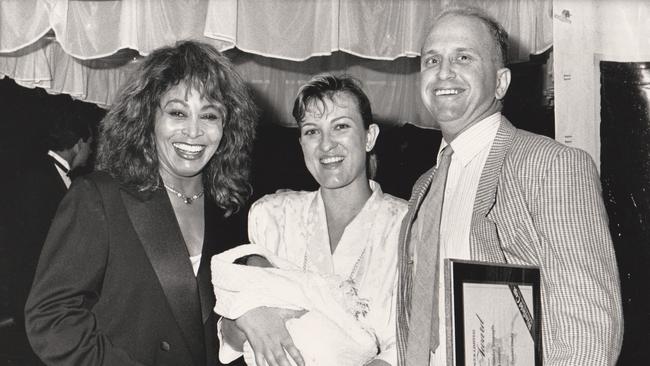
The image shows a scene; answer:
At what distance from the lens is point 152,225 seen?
6.66 ft

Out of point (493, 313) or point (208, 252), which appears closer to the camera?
point (493, 313)

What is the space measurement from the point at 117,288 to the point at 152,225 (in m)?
0.22

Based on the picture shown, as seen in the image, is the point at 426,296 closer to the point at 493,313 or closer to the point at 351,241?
the point at 493,313

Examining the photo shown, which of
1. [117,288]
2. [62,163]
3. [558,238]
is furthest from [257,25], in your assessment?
[62,163]

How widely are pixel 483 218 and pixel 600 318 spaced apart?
0.36m

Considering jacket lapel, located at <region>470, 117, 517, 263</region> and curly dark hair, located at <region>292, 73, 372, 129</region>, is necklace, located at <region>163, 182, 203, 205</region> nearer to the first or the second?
curly dark hair, located at <region>292, 73, 372, 129</region>

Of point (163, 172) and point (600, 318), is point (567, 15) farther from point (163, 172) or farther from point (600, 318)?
point (163, 172)

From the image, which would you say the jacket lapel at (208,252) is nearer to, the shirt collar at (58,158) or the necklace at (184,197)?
the necklace at (184,197)

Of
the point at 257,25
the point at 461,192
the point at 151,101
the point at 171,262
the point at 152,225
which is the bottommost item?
the point at 171,262

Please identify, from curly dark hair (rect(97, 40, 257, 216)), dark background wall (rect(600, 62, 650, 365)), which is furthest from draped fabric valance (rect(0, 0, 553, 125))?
dark background wall (rect(600, 62, 650, 365))

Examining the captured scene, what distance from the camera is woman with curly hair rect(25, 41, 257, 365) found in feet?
6.15

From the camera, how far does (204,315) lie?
2.07m

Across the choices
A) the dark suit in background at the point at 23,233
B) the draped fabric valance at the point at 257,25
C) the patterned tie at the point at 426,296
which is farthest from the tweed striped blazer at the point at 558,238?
the dark suit in background at the point at 23,233

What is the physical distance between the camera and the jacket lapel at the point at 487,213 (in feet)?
5.40
